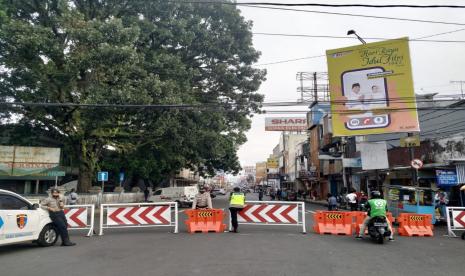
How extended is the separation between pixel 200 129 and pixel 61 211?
46.3 ft

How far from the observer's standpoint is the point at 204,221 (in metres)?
14.1

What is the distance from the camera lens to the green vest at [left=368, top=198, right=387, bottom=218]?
39.7 ft

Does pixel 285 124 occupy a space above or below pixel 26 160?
above

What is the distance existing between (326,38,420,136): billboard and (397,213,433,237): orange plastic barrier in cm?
945

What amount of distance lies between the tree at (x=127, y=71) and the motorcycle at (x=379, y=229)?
1135 centimetres

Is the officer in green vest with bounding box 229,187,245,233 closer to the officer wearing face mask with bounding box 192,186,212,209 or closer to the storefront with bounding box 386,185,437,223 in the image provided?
the officer wearing face mask with bounding box 192,186,212,209

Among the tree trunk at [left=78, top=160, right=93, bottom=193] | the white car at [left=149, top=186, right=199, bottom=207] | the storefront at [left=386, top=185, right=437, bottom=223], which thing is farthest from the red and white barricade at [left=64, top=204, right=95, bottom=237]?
the white car at [left=149, top=186, right=199, bottom=207]

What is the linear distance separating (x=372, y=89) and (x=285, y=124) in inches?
2089

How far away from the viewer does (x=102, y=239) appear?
12.7 m

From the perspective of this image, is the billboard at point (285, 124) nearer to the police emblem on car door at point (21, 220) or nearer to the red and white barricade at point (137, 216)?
the red and white barricade at point (137, 216)

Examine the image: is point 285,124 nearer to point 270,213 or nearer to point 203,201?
point 270,213

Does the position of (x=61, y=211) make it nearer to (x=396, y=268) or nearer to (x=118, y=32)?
(x=396, y=268)

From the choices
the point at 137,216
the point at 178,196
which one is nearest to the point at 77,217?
the point at 137,216

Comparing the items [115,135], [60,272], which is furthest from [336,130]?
[60,272]
